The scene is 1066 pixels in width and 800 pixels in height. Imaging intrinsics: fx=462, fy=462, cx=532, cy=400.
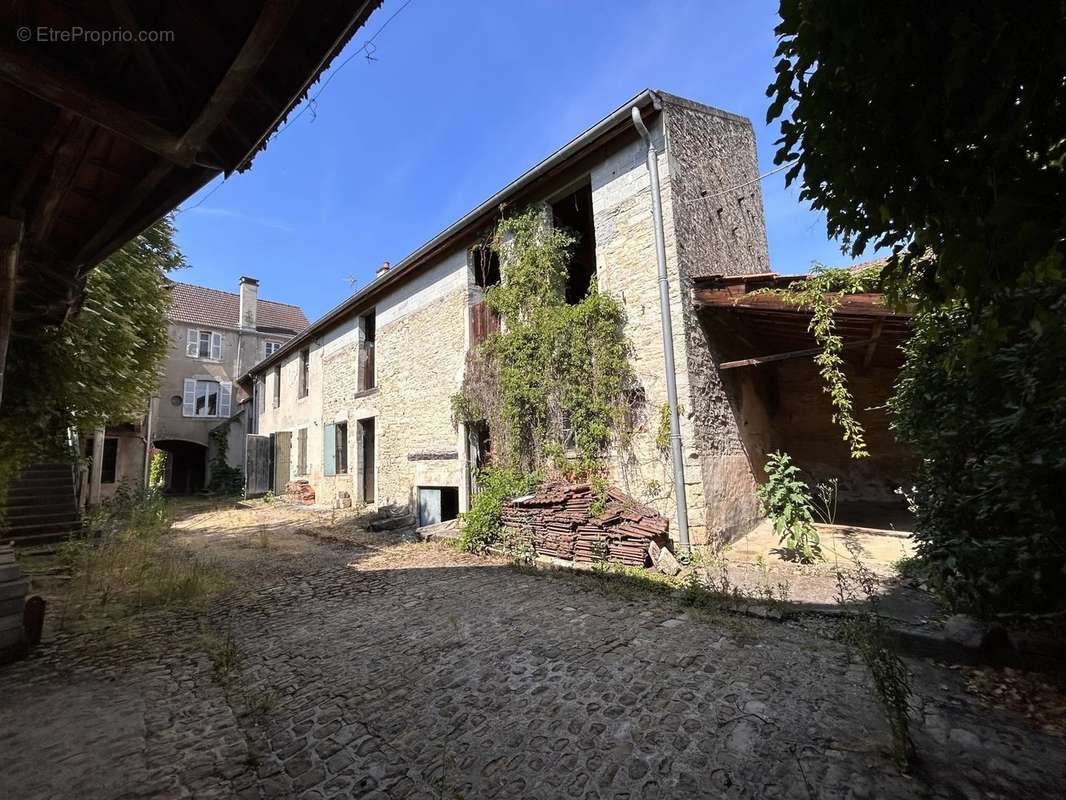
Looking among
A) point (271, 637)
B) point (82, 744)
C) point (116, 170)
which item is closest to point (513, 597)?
point (271, 637)

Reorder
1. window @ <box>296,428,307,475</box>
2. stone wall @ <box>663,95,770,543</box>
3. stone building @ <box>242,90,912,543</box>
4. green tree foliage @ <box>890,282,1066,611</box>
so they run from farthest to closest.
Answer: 1. window @ <box>296,428,307,475</box>
2. stone building @ <box>242,90,912,543</box>
3. stone wall @ <box>663,95,770,543</box>
4. green tree foliage @ <box>890,282,1066,611</box>

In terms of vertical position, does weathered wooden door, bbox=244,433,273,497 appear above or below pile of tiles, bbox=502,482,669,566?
above

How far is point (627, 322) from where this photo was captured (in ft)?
21.8

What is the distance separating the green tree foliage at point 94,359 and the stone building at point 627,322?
426 centimetres

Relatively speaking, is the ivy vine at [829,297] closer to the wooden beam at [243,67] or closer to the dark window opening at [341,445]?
the wooden beam at [243,67]

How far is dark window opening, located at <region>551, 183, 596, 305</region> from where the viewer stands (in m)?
8.10

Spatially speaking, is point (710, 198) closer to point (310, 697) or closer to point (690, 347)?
point (690, 347)

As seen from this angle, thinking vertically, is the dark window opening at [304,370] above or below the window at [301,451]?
above

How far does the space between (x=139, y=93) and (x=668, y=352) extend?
5.31 metres

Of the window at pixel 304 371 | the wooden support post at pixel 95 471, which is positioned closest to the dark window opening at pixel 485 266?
the window at pixel 304 371

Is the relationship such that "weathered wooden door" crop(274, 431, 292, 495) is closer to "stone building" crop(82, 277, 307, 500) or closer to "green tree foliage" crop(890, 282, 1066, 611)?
"stone building" crop(82, 277, 307, 500)

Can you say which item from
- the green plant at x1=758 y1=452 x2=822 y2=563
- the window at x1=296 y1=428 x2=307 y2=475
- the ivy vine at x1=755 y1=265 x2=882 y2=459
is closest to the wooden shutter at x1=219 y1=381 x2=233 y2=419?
the window at x1=296 y1=428 x2=307 y2=475

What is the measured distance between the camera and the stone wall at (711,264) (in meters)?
6.04

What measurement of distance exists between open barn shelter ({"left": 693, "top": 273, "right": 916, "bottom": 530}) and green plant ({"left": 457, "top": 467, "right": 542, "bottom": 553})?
3.37 metres
